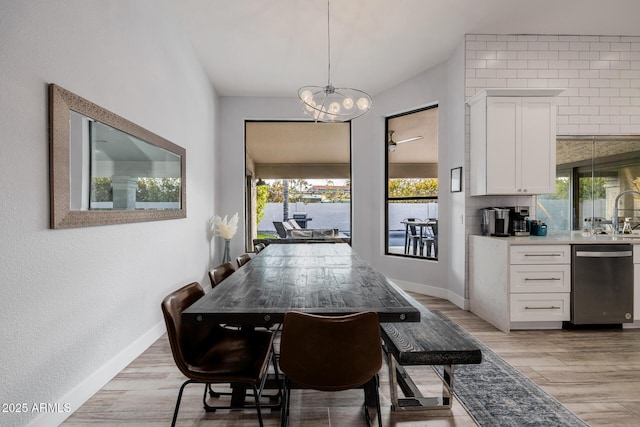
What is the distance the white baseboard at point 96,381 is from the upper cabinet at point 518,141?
3.58 m

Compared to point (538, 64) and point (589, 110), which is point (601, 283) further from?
point (538, 64)

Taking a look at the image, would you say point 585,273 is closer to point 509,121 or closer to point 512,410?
point 509,121

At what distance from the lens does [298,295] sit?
171 cm

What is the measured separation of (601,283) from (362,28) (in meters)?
3.46

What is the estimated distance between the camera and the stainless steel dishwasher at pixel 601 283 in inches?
126

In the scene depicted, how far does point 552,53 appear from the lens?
3912 mm

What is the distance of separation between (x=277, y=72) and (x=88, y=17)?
2.83 m

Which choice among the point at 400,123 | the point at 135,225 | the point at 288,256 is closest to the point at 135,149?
the point at 135,225

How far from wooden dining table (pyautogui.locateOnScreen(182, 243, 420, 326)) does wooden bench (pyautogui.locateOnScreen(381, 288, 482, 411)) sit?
27 centimetres

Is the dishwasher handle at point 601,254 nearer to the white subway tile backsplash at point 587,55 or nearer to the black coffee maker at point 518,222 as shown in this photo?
the black coffee maker at point 518,222

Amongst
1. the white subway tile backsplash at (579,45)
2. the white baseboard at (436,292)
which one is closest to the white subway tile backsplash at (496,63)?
the white subway tile backsplash at (579,45)

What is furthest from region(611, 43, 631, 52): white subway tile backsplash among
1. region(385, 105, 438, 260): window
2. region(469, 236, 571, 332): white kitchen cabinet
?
region(469, 236, 571, 332): white kitchen cabinet

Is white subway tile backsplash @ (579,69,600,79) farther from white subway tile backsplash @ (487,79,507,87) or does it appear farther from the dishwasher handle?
the dishwasher handle

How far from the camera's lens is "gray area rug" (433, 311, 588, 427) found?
1882 mm
